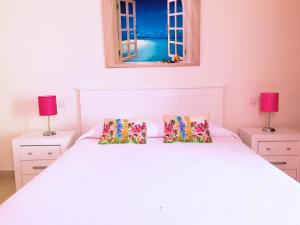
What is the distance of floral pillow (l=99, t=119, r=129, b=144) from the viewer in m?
2.85

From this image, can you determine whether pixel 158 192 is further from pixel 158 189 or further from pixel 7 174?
pixel 7 174

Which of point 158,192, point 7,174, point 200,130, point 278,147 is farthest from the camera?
point 7,174

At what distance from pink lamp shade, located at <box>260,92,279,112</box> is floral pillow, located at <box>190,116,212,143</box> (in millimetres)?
692

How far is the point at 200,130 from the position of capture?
2879 millimetres

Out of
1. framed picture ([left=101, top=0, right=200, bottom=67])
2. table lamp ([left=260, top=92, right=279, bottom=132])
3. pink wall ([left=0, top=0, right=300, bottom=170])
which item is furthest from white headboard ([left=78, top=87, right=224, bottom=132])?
table lamp ([left=260, top=92, right=279, bottom=132])

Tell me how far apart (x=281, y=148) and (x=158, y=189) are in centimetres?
173

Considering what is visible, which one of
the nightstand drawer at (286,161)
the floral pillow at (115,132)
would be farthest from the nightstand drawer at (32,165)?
the nightstand drawer at (286,161)

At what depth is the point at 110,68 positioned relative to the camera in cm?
332

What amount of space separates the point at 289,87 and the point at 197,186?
2.06 meters

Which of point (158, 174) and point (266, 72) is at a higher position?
point (266, 72)

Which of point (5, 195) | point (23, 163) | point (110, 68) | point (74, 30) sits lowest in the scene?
point (5, 195)

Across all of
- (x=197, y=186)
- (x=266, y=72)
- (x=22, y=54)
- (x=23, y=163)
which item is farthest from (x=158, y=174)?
(x=22, y=54)

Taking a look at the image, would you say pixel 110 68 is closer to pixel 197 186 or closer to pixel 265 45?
pixel 265 45

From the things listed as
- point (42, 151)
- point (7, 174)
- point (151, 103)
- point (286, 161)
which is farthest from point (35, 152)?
point (286, 161)
